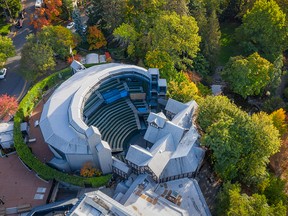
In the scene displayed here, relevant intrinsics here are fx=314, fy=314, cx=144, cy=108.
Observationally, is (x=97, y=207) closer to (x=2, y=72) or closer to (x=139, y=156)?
(x=139, y=156)

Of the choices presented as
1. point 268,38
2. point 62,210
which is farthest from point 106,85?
point 268,38

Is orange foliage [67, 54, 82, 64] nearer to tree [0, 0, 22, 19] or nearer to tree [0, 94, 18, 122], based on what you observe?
tree [0, 94, 18, 122]

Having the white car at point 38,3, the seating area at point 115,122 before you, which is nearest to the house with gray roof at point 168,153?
the seating area at point 115,122

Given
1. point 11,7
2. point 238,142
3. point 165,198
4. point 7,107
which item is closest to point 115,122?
point 165,198

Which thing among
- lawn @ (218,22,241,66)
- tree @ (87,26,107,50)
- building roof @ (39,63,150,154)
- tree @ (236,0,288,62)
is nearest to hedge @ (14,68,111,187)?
building roof @ (39,63,150,154)

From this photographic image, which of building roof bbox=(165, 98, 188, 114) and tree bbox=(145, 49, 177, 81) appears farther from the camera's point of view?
tree bbox=(145, 49, 177, 81)

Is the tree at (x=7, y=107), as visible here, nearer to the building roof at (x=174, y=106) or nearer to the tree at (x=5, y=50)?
the tree at (x=5, y=50)

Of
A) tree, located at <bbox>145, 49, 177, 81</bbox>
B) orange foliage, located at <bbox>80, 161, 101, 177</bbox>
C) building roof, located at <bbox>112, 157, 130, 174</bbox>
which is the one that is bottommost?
orange foliage, located at <bbox>80, 161, 101, 177</bbox>

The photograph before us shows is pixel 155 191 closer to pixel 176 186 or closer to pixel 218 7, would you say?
pixel 176 186
